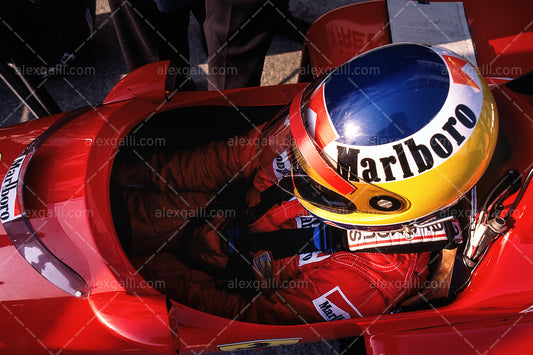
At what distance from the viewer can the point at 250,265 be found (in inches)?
57.7

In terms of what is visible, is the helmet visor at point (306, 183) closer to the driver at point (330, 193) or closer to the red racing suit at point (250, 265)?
the driver at point (330, 193)

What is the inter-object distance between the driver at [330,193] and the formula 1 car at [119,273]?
0.12 m

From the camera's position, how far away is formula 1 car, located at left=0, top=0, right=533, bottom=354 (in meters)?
1.01

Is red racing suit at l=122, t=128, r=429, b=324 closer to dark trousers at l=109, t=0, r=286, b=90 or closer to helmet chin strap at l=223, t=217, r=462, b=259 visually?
helmet chin strap at l=223, t=217, r=462, b=259

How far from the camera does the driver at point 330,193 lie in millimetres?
923

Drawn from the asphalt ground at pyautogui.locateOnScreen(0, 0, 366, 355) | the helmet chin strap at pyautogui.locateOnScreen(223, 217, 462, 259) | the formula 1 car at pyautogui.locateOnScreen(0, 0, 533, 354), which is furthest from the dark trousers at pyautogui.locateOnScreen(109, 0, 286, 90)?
the helmet chin strap at pyautogui.locateOnScreen(223, 217, 462, 259)

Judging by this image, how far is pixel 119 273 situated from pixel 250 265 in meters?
0.59

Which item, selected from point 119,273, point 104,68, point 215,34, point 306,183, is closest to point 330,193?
point 306,183

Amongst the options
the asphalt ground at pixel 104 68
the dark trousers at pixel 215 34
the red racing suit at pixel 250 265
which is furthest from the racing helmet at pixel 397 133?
the asphalt ground at pixel 104 68

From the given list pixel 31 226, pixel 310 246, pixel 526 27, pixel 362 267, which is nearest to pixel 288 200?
pixel 310 246

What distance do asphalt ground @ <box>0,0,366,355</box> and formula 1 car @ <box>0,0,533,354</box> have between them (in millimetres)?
1125

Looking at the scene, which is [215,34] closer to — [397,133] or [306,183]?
[306,183]

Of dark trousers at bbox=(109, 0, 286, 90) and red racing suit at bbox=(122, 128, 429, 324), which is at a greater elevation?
dark trousers at bbox=(109, 0, 286, 90)

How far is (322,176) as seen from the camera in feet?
3.27
